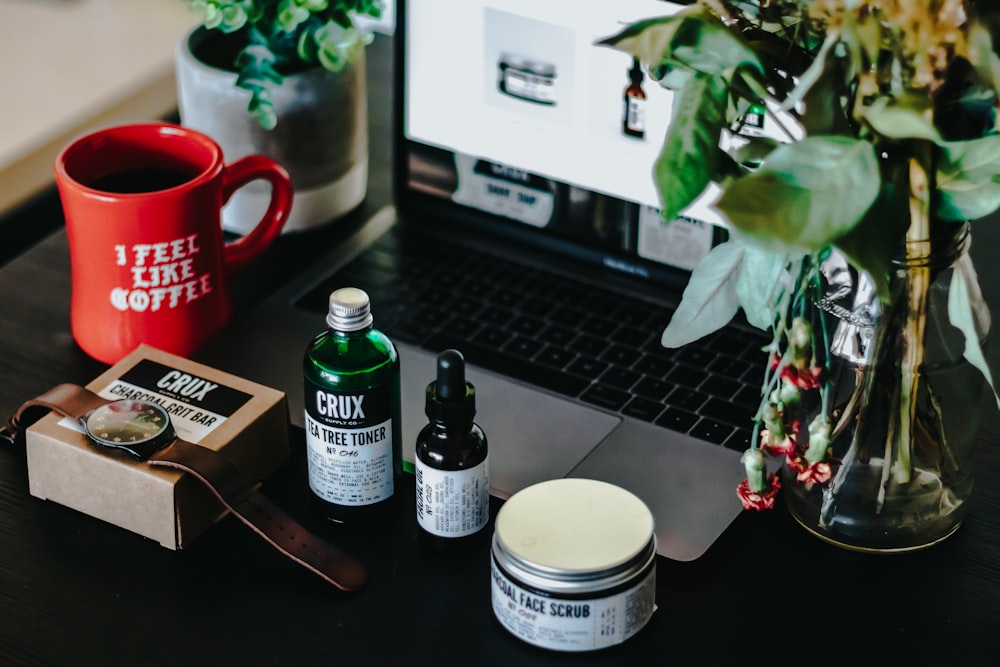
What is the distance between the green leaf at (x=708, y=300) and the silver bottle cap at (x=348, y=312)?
0.18 metres

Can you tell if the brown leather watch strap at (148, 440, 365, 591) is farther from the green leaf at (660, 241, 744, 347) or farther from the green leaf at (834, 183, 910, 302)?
the green leaf at (834, 183, 910, 302)

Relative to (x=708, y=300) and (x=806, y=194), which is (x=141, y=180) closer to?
(x=708, y=300)

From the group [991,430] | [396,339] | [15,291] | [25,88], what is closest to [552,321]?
[396,339]

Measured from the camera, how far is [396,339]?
1043 millimetres

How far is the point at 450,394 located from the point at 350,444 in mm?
84

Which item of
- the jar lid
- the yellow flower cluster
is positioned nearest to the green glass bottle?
the jar lid

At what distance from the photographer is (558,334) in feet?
3.45

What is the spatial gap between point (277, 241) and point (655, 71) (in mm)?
541

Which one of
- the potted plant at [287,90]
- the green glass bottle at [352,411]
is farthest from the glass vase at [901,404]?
the potted plant at [287,90]

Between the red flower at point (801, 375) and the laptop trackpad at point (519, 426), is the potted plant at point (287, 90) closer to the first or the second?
the laptop trackpad at point (519, 426)

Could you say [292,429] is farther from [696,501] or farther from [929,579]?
[929,579]

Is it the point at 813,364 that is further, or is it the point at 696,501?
the point at 696,501

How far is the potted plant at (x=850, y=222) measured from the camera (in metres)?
0.61

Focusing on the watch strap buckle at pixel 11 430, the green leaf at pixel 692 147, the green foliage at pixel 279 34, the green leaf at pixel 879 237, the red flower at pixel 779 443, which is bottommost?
the watch strap buckle at pixel 11 430
